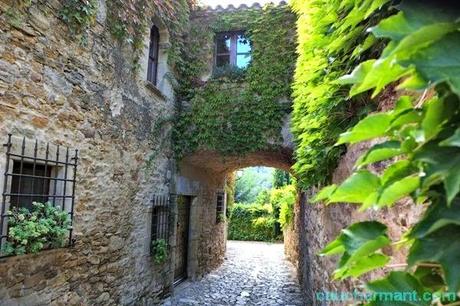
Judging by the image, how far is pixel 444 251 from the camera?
0.64 meters

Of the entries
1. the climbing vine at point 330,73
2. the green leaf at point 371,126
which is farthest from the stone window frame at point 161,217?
the green leaf at point 371,126

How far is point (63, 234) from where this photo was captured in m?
3.27

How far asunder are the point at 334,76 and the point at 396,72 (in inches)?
60.1

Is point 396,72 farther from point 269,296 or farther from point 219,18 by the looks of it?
Result: point 269,296

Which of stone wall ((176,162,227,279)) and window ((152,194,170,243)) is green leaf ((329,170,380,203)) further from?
stone wall ((176,162,227,279))

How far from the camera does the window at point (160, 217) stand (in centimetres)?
573

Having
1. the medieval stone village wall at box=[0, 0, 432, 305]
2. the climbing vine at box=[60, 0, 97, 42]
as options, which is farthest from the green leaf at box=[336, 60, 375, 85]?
the climbing vine at box=[60, 0, 97, 42]

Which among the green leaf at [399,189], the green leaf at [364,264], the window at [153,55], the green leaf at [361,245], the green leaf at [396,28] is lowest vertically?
the green leaf at [364,264]

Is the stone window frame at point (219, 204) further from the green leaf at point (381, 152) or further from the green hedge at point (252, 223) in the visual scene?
the green leaf at point (381, 152)

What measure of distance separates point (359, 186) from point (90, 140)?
363 centimetres

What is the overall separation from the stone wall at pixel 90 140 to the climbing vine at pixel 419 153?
2.94 meters

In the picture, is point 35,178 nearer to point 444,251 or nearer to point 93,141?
point 93,141

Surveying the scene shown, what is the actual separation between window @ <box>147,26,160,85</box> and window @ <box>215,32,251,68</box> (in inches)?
46.7

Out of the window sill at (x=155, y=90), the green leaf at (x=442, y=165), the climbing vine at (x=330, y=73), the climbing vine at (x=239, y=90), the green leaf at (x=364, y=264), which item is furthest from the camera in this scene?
the climbing vine at (x=239, y=90)
